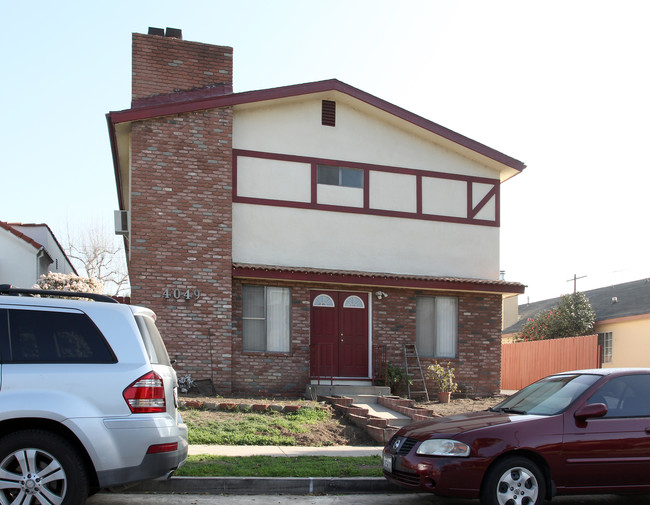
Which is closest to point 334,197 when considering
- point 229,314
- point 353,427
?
point 229,314

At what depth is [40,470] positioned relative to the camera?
554cm

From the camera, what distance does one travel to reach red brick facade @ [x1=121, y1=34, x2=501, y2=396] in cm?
1479

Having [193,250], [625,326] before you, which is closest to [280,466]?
[193,250]

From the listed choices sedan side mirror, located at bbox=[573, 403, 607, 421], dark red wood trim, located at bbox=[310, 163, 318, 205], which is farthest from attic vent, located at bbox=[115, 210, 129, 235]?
sedan side mirror, located at bbox=[573, 403, 607, 421]

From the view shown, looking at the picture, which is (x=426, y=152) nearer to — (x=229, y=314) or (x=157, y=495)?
(x=229, y=314)

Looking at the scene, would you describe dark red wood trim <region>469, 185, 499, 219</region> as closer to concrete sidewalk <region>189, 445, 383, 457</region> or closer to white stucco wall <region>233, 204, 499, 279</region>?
white stucco wall <region>233, 204, 499, 279</region>

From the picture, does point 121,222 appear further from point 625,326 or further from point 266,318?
point 625,326

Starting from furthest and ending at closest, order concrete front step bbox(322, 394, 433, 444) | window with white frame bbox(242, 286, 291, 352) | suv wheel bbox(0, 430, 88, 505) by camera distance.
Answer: window with white frame bbox(242, 286, 291, 352), concrete front step bbox(322, 394, 433, 444), suv wheel bbox(0, 430, 88, 505)

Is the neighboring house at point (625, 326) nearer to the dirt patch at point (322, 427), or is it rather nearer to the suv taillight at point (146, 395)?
the dirt patch at point (322, 427)

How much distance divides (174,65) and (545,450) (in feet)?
43.3

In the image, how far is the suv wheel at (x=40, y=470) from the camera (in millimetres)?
5469

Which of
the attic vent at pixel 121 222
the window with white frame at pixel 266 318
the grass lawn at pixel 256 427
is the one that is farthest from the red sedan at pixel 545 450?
the attic vent at pixel 121 222

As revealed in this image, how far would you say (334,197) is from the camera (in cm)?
1667

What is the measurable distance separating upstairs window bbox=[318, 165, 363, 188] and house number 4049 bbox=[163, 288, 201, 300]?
4080 mm
